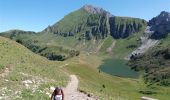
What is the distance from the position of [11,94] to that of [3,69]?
17.0 metres

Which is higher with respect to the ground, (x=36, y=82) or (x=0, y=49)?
(x=0, y=49)

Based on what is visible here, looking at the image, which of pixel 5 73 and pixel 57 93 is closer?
pixel 57 93

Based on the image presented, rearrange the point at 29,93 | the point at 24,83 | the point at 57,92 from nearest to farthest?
the point at 57,92
the point at 29,93
the point at 24,83

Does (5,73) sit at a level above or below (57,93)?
below

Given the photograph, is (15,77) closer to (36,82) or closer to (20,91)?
(36,82)

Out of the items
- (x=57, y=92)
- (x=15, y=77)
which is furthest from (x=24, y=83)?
(x=57, y=92)

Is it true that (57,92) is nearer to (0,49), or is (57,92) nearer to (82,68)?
(0,49)

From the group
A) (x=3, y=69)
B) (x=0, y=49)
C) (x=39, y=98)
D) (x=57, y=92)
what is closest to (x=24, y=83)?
(x=3, y=69)

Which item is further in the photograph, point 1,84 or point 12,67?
point 12,67

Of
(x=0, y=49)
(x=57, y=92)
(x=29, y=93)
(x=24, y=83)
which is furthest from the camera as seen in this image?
(x=0, y=49)

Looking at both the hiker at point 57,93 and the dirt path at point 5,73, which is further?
the dirt path at point 5,73

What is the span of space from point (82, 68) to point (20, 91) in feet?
445

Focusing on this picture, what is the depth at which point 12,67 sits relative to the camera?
181 feet

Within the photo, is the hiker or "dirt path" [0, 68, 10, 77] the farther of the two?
"dirt path" [0, 68, 10, 77]
